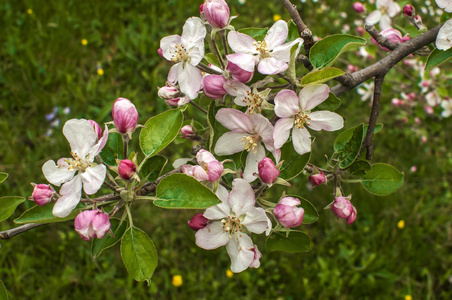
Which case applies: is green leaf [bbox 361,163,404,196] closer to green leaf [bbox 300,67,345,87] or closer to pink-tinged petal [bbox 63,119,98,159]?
green leaf [bbox 300,67,345,87]

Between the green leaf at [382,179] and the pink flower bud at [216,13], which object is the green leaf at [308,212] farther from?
the pink flower bud at [216,13]

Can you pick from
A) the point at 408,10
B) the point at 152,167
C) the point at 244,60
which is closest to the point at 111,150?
the point at 152,167

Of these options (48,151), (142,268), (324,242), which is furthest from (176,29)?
(142,268)

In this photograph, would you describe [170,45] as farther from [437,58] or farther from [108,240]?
[437,58]

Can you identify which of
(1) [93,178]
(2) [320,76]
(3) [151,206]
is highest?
(2) [320,76]

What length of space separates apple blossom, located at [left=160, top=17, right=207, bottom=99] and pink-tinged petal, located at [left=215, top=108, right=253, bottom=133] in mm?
80

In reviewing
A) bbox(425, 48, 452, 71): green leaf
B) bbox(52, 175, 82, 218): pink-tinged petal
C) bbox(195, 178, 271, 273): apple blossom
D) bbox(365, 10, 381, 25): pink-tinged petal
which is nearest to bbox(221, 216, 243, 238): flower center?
bbox(195, 178, 271, 273): apple blossom

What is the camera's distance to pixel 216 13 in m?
0.85

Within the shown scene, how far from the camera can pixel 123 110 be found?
880 millimetres

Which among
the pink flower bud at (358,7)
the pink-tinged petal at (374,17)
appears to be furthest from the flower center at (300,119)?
the pink flower bud at (358,7)

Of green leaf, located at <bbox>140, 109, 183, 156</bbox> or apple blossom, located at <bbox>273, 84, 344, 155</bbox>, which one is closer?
apple blossom, located at <bbox>273, 84, 344, 155</bbox>

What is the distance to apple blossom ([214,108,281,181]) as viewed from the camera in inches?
34.6

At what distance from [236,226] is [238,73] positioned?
1.12 ft

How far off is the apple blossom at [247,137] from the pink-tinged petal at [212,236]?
132 mm
